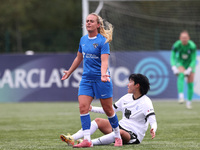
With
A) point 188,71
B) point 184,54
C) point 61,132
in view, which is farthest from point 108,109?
point 184,54

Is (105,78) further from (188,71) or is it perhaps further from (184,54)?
(184,54)

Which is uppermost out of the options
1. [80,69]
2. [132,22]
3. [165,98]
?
[132,22]

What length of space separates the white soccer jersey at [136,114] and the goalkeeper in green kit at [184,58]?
25.2 feet

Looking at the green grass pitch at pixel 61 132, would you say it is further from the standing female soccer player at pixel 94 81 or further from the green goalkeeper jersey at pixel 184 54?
the green goalkeeper jersey at pixel 184 54

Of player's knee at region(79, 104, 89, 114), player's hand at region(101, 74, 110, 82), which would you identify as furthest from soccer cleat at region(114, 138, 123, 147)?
player's hand at region(101, 74, 110, 82)

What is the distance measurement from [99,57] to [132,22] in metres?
13.3

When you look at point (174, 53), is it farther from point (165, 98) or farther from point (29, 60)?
point (29, 60)

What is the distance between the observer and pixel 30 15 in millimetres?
43406

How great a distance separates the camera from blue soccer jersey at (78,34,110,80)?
6738 millimetres

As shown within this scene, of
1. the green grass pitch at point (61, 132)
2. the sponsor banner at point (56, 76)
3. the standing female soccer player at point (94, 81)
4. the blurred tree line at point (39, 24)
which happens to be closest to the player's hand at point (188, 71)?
the green grass pitch at point (61, 132)

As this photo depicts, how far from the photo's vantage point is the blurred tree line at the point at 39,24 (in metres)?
23.4

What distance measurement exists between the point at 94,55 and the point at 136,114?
3.26 feet

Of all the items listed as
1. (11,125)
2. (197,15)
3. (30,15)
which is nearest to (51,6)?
(30,15)

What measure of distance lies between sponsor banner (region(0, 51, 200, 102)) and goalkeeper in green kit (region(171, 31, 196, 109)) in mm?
3563
